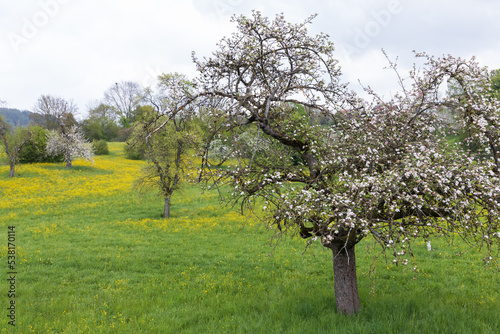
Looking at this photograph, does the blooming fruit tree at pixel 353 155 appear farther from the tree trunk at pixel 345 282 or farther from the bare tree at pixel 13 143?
the bare tree at pixel 13 143

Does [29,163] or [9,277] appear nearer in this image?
[9,277]

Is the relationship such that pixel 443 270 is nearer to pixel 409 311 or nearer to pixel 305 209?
pixel 409 311

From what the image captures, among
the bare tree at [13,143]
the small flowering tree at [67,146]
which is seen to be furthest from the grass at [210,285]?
the small flowering tree at [67,146]

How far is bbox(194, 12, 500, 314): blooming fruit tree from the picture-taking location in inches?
255

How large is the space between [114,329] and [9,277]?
802 centimetres

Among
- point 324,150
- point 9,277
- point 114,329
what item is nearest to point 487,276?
point 324,150

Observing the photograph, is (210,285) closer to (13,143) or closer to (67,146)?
(13,143)

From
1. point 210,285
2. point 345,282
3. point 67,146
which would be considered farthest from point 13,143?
point 345,282

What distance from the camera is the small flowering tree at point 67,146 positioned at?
50.3m

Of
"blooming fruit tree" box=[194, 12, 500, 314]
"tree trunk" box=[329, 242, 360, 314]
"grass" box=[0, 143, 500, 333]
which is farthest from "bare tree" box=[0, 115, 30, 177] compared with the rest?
"tree trunk" box=[329, 242, 360, 314]

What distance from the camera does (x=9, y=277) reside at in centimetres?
1330

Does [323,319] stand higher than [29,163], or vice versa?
[29,163]

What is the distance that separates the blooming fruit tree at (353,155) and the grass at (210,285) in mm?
1782

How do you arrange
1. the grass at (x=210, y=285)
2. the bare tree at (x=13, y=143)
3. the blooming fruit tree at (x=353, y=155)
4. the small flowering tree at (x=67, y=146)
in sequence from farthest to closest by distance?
the small flowering tree at (x=67, y=146)
the bare tree at (x=13, y=143)
the grass at (x=210, y=285)
the blooming fruit tree at (x=353, y=155)
